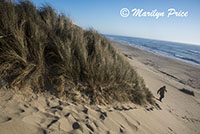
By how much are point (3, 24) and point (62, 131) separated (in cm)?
273

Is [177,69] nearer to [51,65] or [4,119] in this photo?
[51,65]

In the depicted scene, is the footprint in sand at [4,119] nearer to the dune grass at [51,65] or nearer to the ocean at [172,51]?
the dune grass at [51,65]

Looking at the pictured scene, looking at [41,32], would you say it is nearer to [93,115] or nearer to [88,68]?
[88,68]

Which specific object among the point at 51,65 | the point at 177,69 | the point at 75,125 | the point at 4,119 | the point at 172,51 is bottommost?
the point at 177,69

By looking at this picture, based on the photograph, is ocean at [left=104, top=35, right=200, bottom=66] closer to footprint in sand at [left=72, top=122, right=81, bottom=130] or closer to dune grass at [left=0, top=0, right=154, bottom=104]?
dune grass at [left=0, top=0, right=154, bottom=104]

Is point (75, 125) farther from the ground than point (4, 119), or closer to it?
closer to it

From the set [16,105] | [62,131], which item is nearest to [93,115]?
[62,131]

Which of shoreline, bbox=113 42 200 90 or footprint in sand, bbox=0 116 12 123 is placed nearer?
footprint in sand, bbox=0 116 12 123

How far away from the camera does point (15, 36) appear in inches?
104

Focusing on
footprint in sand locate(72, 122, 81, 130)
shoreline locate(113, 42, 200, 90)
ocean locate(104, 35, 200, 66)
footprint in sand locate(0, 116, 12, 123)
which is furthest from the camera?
ocean locate(104, 35, 200, 66)

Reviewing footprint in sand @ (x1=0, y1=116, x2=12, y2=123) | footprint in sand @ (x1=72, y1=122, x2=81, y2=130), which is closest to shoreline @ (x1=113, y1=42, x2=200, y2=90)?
footprint in sand @ (x1=72, y1=122, x2=81, y2=130)

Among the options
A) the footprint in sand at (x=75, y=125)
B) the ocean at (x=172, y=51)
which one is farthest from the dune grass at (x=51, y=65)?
the ocean at (x=172, y=51)

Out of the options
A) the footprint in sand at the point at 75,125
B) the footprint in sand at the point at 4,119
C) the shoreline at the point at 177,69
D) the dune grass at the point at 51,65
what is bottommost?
the shoreline at the point at 177,69

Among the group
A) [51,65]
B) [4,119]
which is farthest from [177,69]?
[4,119]
